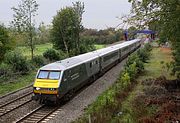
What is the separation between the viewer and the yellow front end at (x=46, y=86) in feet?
58.4

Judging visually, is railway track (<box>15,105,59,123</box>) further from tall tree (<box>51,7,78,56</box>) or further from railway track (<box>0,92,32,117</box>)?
tall tree (<box>51,7,78,56</box>)

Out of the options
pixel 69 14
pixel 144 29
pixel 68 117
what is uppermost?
pixel 69 14

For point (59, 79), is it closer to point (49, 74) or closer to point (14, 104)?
point (49, 74)

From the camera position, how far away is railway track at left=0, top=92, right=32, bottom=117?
17.9m

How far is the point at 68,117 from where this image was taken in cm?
1656

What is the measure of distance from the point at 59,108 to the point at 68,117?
1.96 m

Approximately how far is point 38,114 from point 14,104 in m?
2.99

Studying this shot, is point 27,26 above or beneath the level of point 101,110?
above

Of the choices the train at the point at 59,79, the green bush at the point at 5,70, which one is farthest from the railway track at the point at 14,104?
the green bush at the point at 5,70

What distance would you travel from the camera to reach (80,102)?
19.5 metres

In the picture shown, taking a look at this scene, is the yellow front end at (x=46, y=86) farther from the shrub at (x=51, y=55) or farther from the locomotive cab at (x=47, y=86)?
the shrub at (x=51, y=55)

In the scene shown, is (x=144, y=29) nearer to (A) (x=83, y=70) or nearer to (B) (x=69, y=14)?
(A) (x=83, y=70)

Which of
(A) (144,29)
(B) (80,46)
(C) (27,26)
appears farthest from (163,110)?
(B) (80,46)

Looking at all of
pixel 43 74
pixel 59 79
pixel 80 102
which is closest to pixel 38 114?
pixel 59 79
